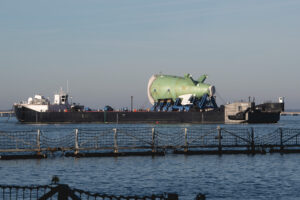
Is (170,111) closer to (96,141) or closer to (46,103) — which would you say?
(46,103)

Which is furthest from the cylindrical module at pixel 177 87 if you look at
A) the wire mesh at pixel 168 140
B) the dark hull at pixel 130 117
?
the wire mesh at pixel 168 140

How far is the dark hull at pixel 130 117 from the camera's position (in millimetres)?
152875

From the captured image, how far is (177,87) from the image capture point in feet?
511

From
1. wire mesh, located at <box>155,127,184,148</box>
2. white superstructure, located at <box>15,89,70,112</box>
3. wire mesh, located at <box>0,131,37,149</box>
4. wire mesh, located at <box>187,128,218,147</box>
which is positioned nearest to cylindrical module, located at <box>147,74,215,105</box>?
white superstructure, located at <box>15,89,70,112</box>

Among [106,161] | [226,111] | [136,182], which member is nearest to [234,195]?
[136,182]

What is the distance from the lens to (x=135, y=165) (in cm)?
4259

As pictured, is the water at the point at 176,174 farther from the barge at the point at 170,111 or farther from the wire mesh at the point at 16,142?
the barge at the point at 170,111

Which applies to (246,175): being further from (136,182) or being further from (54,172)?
(54,172)

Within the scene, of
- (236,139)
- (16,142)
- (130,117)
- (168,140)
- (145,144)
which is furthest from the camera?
(130,117)

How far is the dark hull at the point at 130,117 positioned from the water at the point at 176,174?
102511 millimetres

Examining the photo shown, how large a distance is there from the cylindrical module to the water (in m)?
106

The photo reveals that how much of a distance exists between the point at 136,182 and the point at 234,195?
7.00 meters

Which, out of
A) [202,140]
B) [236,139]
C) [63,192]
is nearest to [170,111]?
[202,140]

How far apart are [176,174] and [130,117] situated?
118163 millimetres
